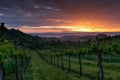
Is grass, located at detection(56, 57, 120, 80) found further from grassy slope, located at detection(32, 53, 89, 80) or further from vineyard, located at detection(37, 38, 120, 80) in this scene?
grassy slope, located at detection(32, 53, 89, 80)

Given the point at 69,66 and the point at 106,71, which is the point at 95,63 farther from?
the point at 106,71

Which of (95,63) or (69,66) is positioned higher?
(69,66)

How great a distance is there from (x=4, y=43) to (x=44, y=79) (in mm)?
14801

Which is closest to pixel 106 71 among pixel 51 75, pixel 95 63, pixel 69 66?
pixel 69 66

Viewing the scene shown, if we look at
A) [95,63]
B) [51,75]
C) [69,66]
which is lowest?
[95,63]

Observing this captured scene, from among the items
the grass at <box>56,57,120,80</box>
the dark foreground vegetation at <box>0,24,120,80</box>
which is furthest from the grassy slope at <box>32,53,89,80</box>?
the grass at <box>56,57,120,80</box>

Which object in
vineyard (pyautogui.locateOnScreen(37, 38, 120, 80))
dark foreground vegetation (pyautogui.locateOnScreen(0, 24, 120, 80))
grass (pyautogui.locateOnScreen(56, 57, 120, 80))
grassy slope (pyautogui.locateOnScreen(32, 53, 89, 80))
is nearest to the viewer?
dark foreground vegetation (pyautogui.locateOnScreen(0, 24, 120, 80))

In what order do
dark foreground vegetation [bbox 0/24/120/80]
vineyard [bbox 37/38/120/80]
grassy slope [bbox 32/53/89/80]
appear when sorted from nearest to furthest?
1. dark foreground vegetation [bbox 0/24/120/80]
2. vineyard [bbox 37/38/120/80]
3. grassy slope [bbox 32/53/89/80]

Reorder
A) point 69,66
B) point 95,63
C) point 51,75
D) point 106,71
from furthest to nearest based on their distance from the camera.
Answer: point 95,63, point 69,66, point 106,71, point 51,75

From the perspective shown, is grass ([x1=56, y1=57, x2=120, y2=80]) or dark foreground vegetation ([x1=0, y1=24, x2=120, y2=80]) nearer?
dark foreground vegetation ([x1=0, y1=24, x2=120, y2=80])

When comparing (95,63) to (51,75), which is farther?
(95,63)

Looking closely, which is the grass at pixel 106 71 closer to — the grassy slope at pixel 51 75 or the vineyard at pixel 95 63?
the vineyard at pixel 95 63

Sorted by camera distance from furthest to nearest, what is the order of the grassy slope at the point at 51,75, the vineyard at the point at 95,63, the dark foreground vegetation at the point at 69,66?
the grassy slope at the point at 51,75 → the vineyard at the point at 95,63 → the dark foreground vegetation at the point at 69,66

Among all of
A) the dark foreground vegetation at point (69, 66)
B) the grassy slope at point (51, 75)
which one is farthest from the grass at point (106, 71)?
the grassy slope at point (51, 75)
